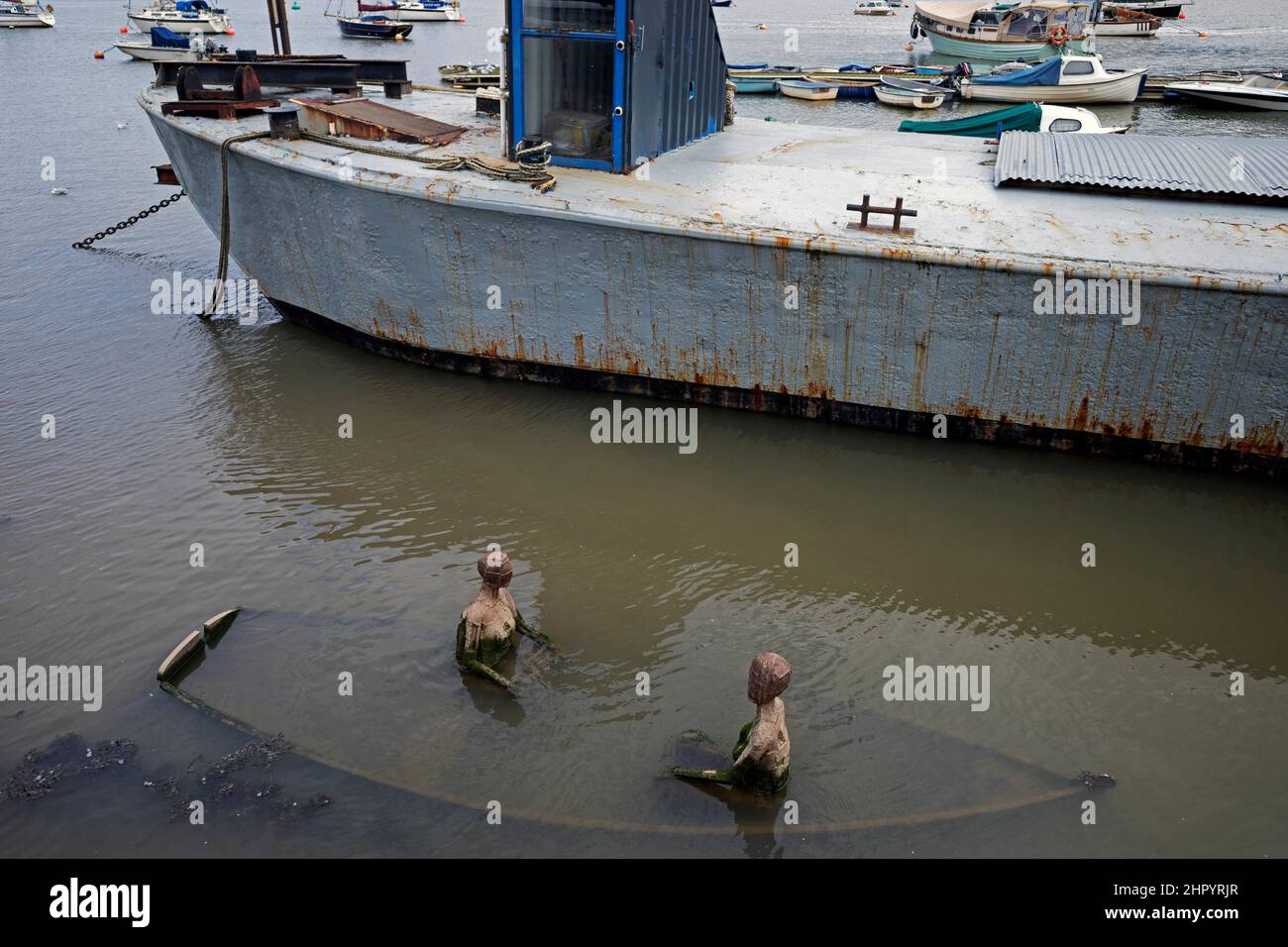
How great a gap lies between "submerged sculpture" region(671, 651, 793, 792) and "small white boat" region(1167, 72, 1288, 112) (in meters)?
31.3

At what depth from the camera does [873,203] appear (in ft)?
27.9

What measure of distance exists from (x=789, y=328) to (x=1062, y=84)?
91.4 ft

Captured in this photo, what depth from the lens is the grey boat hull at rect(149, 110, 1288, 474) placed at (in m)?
7.11

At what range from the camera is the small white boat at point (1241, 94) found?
27844 mm

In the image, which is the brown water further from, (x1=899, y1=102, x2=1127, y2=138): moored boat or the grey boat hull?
(x1=899, y1=102, x2=1127, y2=138): moored boat

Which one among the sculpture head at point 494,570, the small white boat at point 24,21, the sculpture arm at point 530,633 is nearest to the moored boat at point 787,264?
the sculpture arm at point 530,633

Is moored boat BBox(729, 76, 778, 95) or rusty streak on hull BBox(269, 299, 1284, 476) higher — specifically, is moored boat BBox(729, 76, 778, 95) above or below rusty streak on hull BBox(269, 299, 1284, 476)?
above

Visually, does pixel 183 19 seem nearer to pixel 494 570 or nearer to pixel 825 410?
pixel 825 410

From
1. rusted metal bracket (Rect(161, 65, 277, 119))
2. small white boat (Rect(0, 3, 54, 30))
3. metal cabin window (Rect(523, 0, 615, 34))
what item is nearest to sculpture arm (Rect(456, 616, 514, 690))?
metal cabin window (Rect(523, 0, 615, 34))

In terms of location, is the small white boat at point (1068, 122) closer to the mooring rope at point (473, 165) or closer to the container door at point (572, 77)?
the container door at point (572, 77)
